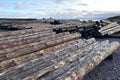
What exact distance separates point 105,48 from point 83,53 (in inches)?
53.3

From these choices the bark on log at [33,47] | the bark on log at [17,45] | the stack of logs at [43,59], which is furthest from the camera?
the bark on log at [17,45]

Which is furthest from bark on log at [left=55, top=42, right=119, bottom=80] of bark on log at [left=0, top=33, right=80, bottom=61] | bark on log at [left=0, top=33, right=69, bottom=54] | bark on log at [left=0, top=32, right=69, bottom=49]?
bark on log at [left=0, top=32, right=69, bottom=49]

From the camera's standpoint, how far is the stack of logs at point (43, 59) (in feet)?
19.6

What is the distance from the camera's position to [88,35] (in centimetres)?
1955

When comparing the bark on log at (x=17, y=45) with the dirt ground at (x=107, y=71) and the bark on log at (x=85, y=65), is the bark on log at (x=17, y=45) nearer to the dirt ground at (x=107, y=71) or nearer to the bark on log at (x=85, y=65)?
the bark on log at (x=85, y=65)

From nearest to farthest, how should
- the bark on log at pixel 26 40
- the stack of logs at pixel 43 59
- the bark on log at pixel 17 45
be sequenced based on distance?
the stack of logs at pixel 43 59, the bark on log at pixel 17 45, the bark on log at pixel 26 40

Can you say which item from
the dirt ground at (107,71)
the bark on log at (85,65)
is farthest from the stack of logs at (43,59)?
the dirt ground at (107,71)

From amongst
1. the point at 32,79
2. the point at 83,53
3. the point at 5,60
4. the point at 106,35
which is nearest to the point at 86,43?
the point at 83,53

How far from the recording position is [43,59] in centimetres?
741

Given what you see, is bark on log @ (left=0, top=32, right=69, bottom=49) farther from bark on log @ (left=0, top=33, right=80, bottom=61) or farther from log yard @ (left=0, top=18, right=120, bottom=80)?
bark on log @ (left=0, top=33, right=80, bottom=61)

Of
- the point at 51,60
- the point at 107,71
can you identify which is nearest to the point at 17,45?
the point at 51,60

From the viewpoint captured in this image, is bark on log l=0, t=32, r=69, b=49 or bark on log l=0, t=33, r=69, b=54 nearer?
bark on log l=0, t=33, r=69, b=54

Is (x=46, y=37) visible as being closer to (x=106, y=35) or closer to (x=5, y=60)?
(x=5, y=60)

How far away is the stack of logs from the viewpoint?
597 cm
